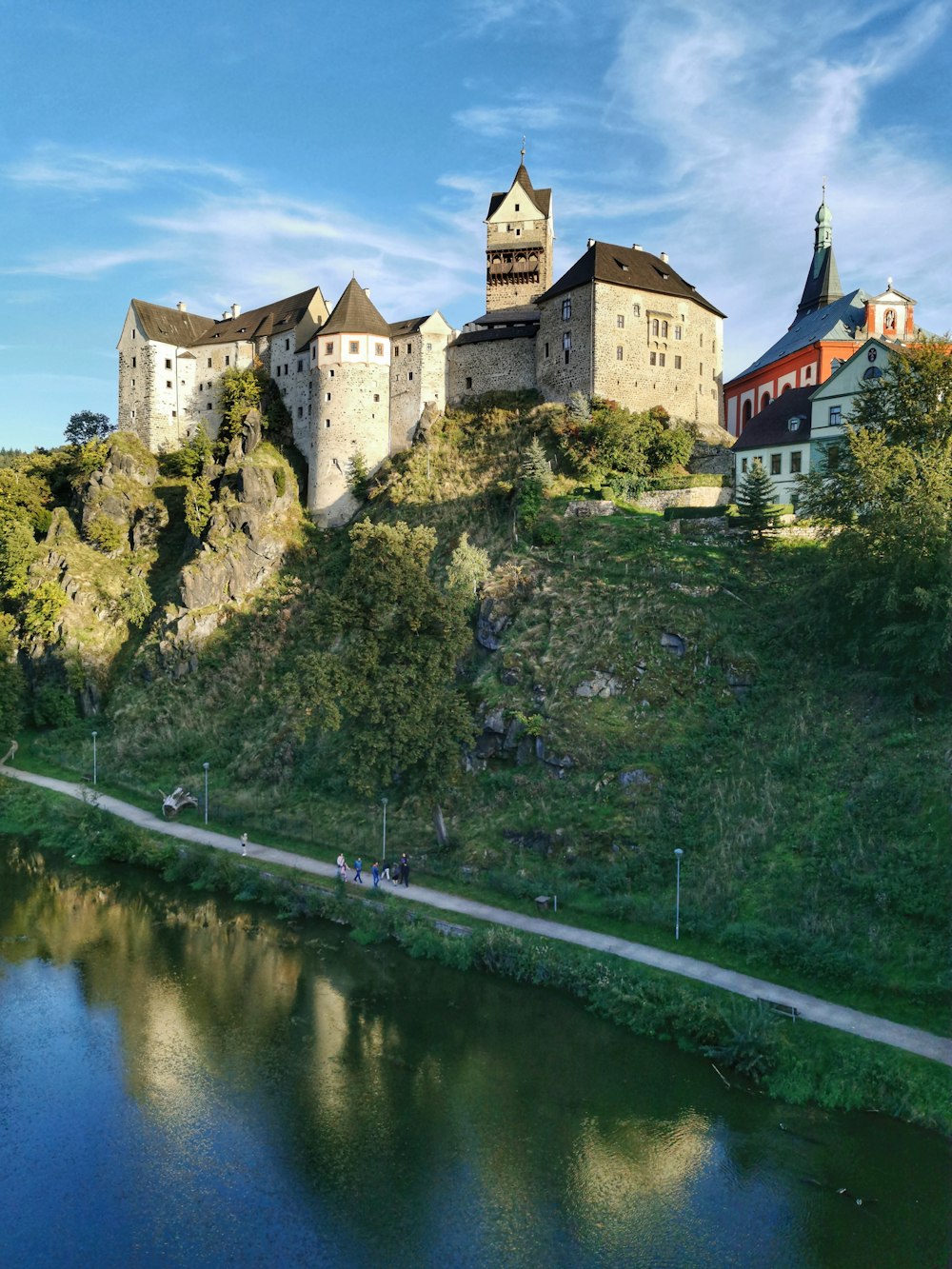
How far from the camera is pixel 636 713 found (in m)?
34.1

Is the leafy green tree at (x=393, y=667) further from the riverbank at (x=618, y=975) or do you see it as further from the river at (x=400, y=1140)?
the river at (x=400, y=1140)

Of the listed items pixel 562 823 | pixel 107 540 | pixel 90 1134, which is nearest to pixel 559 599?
pixel 562 823

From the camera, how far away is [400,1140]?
61.3 feet

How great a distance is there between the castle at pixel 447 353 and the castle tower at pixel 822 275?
1410cm

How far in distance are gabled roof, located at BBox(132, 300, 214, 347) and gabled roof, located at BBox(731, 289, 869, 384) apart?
4187 centimetres

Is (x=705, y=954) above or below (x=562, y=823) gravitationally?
below

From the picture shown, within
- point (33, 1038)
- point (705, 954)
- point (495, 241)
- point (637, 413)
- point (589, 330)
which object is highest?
point (495, 241)

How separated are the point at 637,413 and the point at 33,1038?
4326 cm

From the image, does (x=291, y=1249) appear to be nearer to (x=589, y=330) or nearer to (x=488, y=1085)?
(x=488, y=1085)

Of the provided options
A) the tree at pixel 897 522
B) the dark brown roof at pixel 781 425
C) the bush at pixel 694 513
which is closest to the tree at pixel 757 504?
the bush at pixel 694 513

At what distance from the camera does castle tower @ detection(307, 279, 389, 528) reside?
59688 millimetres

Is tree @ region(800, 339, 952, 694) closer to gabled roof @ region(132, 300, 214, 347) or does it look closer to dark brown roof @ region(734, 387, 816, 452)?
dark brown roof @ region(734, 387, 816, 452)

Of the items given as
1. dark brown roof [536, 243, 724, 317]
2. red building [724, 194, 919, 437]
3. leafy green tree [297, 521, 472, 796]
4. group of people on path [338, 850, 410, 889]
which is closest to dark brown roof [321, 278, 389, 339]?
dark brown roof [536, 243, 724, 317]

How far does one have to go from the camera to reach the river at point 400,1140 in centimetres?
1575
